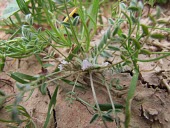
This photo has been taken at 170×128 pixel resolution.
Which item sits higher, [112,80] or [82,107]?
[112,80]

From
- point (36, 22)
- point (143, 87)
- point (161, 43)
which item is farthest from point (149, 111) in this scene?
point (36, 22)

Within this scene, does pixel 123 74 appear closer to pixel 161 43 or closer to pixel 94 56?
pixel 94 56

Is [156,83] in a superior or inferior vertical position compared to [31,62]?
inferior

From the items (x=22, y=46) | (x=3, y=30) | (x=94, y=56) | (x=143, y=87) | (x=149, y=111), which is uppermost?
(x=3, y=30)

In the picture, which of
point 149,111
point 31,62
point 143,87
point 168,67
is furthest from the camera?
point 31,62

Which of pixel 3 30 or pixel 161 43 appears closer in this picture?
pixel 161 43

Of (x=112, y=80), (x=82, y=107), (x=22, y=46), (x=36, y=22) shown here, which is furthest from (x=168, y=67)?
(x=36, y=22)

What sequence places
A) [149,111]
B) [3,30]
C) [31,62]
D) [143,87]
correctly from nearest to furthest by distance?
[149,111] → [143,87] → [31,62] → [3,30]

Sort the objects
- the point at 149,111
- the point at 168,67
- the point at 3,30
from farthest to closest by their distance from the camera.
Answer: the point at 3,30 → the point at 168,67 → the point at 149,111

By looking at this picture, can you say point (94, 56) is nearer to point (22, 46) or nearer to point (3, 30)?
point (22, 46)
